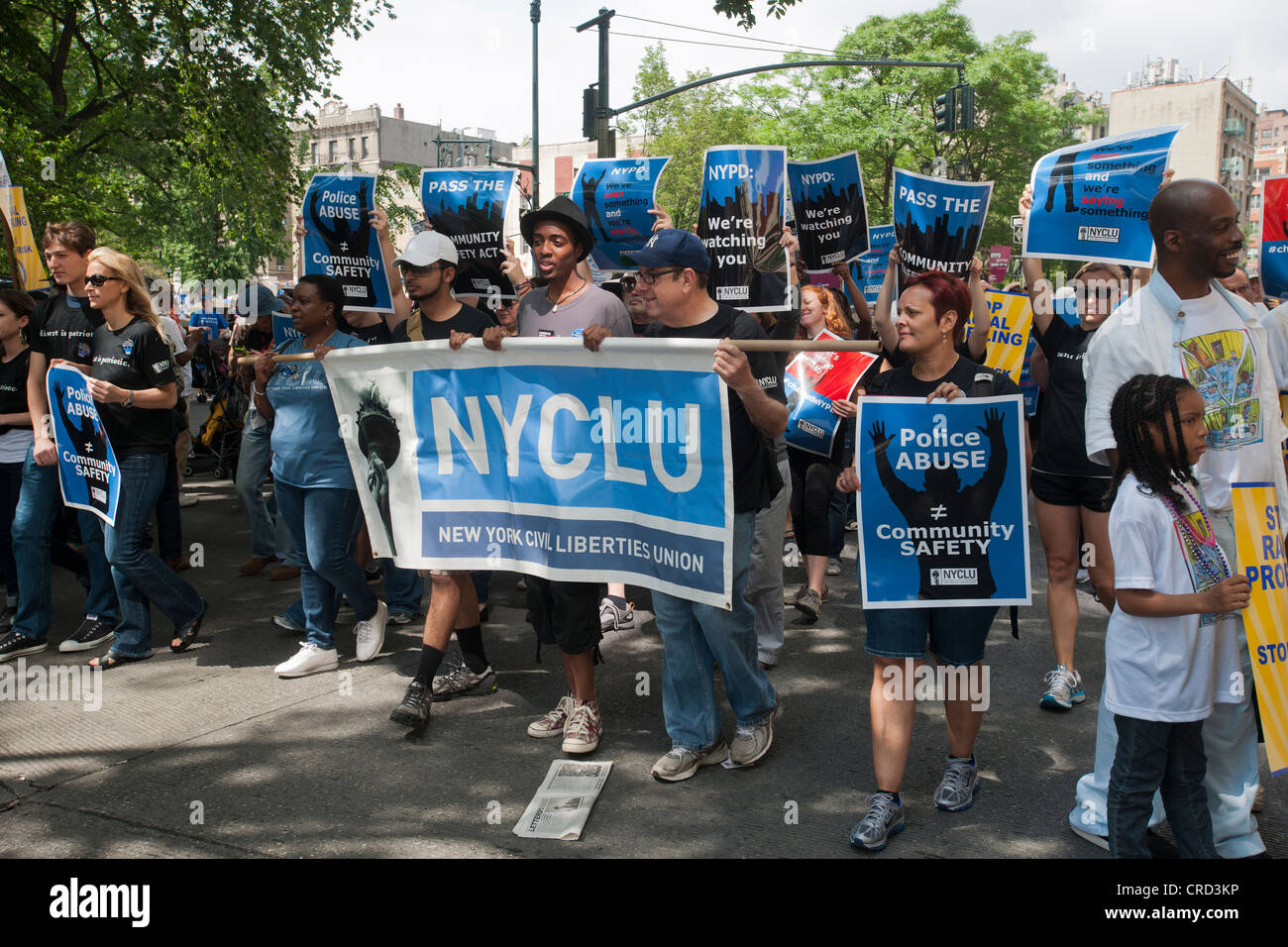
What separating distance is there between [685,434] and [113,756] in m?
2.77

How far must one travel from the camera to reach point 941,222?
5.89m

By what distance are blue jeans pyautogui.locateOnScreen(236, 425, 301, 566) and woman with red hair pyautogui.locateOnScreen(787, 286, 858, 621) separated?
3401mm

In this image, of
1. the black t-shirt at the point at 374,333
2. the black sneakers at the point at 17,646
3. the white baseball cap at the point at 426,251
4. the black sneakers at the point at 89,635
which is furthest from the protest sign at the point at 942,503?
the black sneakers at the point at 17,646

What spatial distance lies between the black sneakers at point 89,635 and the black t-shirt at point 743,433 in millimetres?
3941

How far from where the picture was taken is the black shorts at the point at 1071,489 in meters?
5.09

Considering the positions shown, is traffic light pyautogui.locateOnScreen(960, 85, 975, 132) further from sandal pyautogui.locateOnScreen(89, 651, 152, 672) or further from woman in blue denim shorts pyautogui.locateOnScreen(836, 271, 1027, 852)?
sandal pyautogui.locateOnScreen(89, 651, 152, 672)

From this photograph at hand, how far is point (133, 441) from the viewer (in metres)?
5.84

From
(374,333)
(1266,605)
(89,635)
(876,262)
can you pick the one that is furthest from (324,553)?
(876,262)

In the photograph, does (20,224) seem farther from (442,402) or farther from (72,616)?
(442,402)

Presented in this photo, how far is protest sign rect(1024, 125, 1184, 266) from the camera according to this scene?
4777 mm

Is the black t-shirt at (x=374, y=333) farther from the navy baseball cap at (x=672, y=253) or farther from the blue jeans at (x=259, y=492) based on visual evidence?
the navy baseball cap at (x=672, y=253)

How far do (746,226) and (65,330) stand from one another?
3.88m
